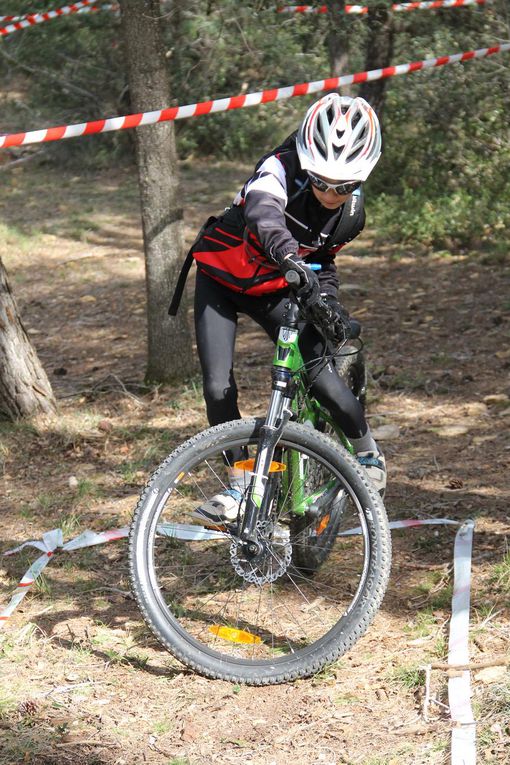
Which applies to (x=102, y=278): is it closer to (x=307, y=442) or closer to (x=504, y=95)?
(x=504, y=95)

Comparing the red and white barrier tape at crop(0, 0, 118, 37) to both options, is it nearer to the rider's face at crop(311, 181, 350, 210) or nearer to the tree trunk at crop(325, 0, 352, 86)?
the tree trunk at crop(325, 0, 352, 86)

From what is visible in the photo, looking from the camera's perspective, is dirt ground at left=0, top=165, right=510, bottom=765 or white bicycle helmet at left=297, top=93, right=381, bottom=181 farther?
white bicycle helmet at left=297, top=93, right=381, bottom=181

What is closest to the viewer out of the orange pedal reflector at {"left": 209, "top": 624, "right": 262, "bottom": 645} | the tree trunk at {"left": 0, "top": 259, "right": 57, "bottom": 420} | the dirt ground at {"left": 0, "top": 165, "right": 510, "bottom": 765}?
the dirt ground at {"left": 0, "top": 165, "right": 510, "bottom": 765}

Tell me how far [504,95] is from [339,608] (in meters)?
7.54

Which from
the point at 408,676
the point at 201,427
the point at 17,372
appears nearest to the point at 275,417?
the point at 408,676

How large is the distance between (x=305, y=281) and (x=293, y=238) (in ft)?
0.88

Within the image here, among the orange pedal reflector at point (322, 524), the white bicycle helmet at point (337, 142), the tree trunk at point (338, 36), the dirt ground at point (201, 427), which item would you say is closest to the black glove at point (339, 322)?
the white bicycle helmet at point (337, 142)

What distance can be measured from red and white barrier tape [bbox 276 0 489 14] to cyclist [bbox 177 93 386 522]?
5048 mm

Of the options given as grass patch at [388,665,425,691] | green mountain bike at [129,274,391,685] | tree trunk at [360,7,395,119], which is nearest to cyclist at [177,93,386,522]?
green mountain bike at [129,274,391,685]

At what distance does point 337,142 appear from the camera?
3494mm

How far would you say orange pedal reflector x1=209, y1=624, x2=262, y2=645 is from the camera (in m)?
3.72

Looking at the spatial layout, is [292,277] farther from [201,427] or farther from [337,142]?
[201,427]

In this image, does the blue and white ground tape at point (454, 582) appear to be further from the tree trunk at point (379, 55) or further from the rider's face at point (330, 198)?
the tree trunk at point (379, 55)

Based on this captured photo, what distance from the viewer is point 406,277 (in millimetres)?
8945
